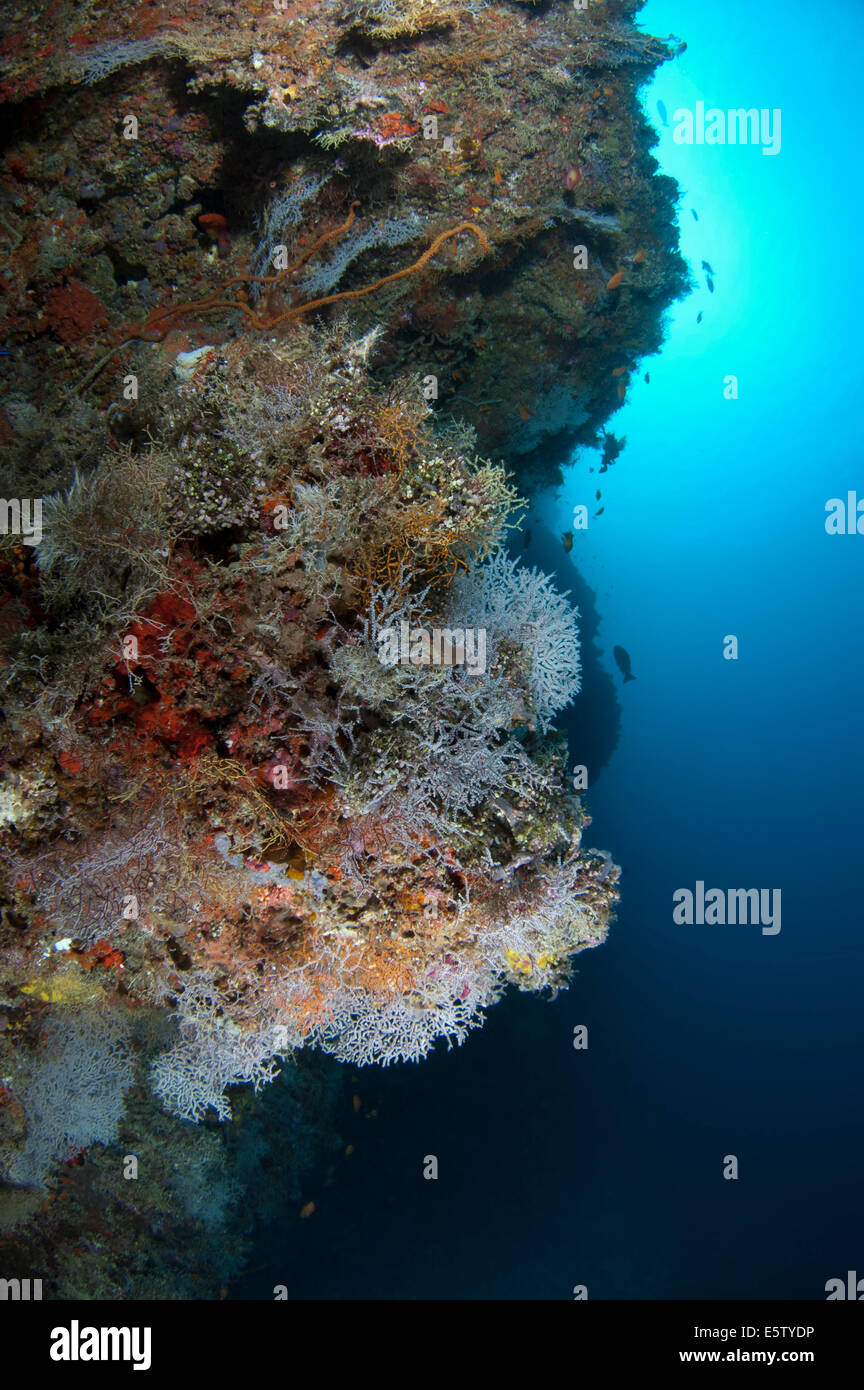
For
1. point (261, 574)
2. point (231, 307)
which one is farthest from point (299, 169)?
point (261, 574)

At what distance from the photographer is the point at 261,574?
3197 millimetres

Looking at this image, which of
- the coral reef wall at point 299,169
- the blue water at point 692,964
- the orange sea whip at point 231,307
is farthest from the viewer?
the blue water at point 692,964

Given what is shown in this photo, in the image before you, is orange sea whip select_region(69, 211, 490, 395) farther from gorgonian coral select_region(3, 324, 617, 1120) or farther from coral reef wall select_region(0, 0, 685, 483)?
gorgonian coral select_region(3, 324, 617, 1120)

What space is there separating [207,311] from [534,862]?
5.11 m

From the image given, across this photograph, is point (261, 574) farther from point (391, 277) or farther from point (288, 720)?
point (391, 277)

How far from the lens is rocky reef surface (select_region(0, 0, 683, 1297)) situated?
3.15 metres

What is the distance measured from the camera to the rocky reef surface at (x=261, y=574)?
3152 millimetres

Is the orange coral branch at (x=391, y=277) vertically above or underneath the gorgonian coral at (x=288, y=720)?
above

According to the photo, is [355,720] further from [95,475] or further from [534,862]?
[95,475]

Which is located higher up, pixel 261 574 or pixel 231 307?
pixel 231 307

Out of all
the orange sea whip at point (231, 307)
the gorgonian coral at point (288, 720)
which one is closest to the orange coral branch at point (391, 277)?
the orange sea whip at point (231, 307)

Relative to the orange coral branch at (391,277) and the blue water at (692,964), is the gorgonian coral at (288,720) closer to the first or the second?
the orange coral branch at (391,277)

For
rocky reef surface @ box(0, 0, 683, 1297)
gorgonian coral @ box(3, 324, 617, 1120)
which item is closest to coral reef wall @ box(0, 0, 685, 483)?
rocky reef surface @ box(0, 0, 683, 1297)
